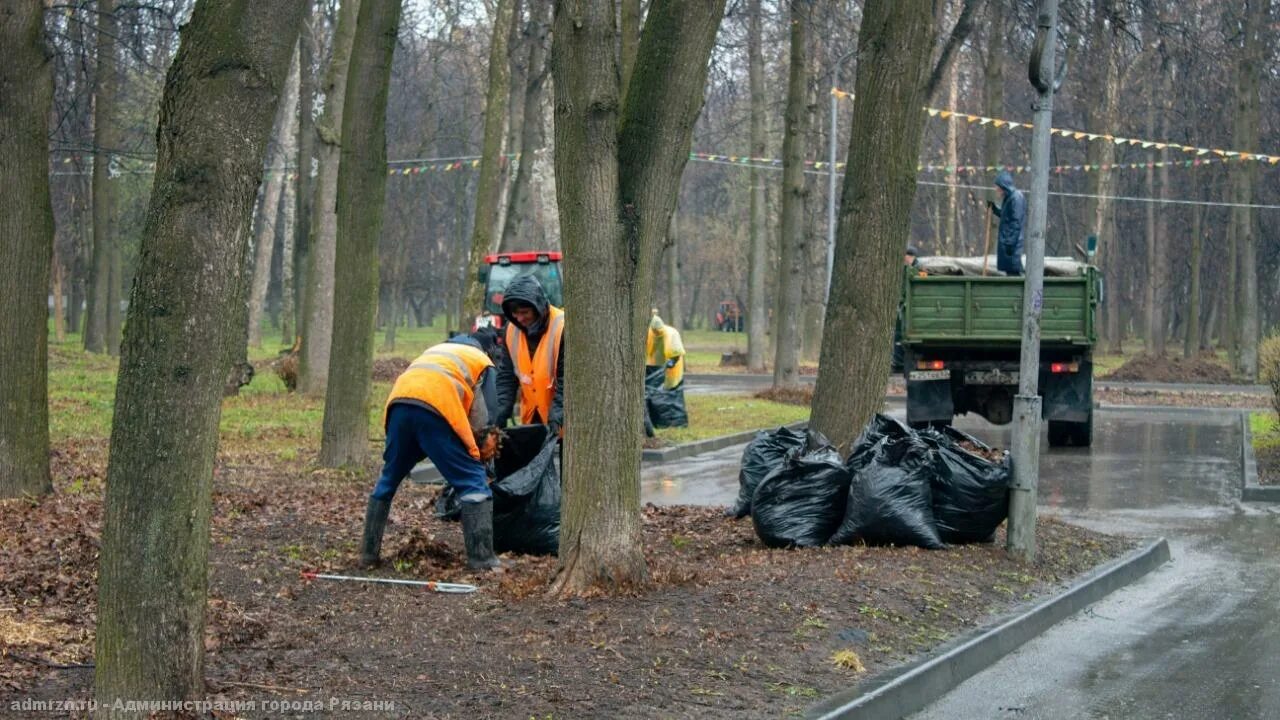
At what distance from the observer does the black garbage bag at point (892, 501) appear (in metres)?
9.37

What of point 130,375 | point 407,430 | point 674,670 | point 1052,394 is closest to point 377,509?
point 407,430

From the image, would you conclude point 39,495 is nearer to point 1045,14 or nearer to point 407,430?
point 407,430

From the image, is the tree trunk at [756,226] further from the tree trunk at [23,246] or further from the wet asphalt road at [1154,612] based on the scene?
the tree trunk at [23,246]

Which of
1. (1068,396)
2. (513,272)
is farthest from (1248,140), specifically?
(513,272)

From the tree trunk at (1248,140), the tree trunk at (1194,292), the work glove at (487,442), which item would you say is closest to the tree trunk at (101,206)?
the work glove at (487,442)

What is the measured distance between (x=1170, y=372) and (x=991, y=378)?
19.9 meters

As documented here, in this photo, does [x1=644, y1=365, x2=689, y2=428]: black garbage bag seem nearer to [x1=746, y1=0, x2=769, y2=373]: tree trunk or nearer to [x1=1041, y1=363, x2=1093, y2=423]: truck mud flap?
[x1=1041, y1=363, x2=1093, y2=423]: truck mud flap

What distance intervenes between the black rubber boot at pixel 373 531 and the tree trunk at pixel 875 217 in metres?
3.76

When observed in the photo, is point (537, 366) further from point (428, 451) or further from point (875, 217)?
point (875, 217)

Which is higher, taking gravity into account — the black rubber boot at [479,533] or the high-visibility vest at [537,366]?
the high-visibility vest at [537,366]

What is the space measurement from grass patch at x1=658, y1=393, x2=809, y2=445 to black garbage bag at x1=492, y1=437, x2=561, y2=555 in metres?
9.21

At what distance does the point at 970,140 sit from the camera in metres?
51.9

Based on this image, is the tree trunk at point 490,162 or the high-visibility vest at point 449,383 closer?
the high-visibility vest at point 449,383

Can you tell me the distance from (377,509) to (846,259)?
4131 millimetres
